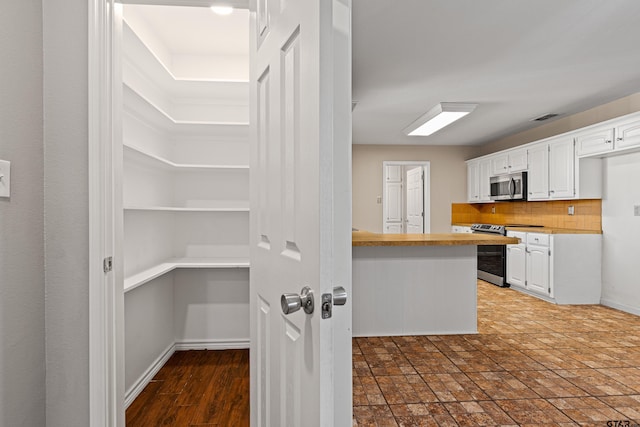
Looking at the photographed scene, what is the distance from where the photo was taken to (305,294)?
855 millimetres

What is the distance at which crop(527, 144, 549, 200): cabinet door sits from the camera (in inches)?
202

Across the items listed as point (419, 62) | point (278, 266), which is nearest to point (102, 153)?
point (278, 266)

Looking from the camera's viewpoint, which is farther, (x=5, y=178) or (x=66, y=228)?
(x=66, y=228)

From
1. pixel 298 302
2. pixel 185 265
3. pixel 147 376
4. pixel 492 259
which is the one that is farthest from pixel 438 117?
pixel 298 302

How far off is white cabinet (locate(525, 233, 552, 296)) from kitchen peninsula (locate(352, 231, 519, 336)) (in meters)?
1.74

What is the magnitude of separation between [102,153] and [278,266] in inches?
33.6

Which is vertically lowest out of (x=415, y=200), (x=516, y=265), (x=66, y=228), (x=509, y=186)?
(x=516, y=265)

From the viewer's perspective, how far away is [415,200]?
25.9 ft

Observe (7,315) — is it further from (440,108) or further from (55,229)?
(440,108)

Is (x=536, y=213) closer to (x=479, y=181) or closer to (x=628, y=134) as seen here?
(x=479, y=181)

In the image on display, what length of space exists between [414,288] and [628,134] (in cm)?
269

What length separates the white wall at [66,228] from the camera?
4.75 feet

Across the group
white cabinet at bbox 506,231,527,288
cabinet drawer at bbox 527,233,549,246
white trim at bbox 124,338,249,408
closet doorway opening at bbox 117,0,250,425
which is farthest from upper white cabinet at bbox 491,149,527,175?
white trim at bbox 124,338,249,408

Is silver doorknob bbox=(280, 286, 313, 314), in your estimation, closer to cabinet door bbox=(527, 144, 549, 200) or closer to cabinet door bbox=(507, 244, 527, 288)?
cabinet door bbox=(507, 244, 527, 288)
